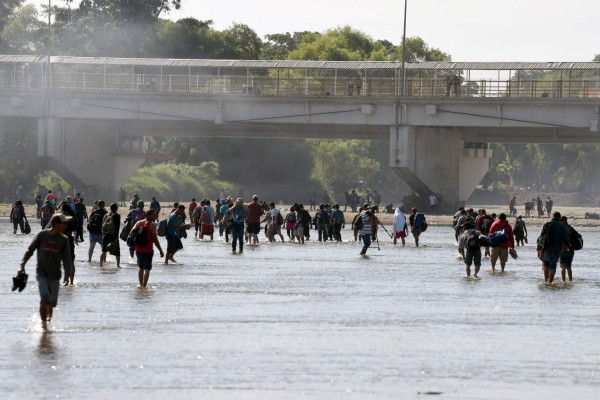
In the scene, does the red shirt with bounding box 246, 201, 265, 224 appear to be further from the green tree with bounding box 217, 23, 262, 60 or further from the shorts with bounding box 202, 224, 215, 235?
the green tree with bounding box 217, 23, 262, 60

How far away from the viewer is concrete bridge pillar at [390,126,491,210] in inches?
2771

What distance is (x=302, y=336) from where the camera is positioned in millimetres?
19281

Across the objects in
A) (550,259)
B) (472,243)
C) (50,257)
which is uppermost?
(50,257)

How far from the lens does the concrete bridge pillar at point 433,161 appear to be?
70.4 meters

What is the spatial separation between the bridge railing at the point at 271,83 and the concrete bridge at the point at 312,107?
0.26 ft

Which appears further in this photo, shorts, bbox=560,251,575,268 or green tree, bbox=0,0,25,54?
green tree, bbox=0,0,25,54

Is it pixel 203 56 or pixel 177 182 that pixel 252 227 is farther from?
pixel 203 56

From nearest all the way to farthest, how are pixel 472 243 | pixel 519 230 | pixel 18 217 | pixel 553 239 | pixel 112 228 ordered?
1. pixel 553 239
2. pixel 112 228
3. pixel 472 243
4. pixel 519 230
5. pixel 18 217

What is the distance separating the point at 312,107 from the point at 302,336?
52.5 metres

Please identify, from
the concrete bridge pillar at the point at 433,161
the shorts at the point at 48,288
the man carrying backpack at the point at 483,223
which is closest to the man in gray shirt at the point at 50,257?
the shorts at the point at 48,288

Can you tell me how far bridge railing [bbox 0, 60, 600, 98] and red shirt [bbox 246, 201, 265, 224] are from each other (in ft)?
89.8

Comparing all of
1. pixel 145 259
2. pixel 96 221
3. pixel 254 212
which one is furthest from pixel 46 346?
pixel 254 212

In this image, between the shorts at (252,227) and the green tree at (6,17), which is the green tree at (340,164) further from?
the shorts at (252,227)

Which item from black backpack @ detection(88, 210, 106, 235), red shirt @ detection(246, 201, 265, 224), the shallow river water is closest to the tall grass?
red shirt @ detection(246, 201, 265, 224)
